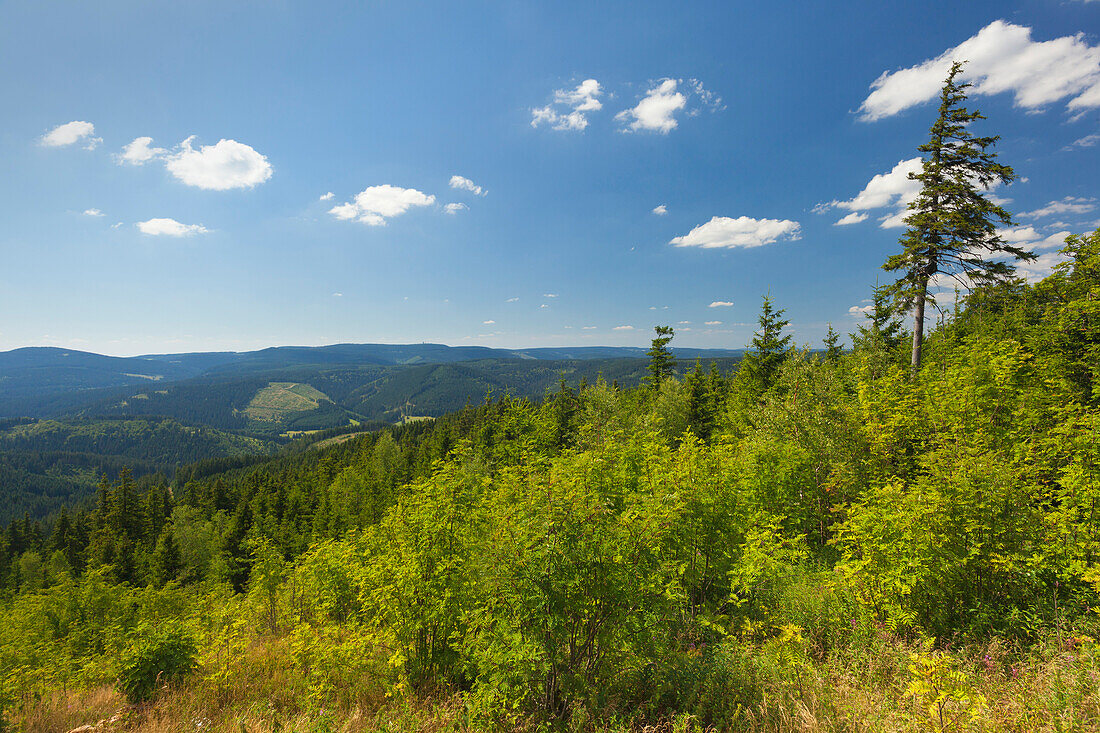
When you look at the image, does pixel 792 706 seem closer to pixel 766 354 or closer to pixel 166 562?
pixel 766 354

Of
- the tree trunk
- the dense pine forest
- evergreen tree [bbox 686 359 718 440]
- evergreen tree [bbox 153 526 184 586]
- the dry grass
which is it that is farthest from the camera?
evergreen tree [bbox 153 526 184 586]

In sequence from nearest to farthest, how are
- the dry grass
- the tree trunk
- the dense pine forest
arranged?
1. the dry grass
2. the dense pine forest
3. the tree trunk

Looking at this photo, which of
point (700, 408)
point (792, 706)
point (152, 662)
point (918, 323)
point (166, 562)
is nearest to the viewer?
point (792, 706)

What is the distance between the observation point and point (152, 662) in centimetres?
858

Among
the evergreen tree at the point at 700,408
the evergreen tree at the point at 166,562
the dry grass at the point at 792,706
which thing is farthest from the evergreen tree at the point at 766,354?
the evergreen tree at the point at 166,562

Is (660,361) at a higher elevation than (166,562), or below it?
higher

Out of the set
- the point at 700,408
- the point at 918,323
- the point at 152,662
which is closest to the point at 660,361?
the point at 700,408

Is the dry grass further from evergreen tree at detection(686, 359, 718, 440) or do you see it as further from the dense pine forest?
evergreen tree at detection(686, 359, 718, 440)

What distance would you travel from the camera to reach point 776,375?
28.9 metres

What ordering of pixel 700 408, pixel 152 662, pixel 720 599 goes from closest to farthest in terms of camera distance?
1. pixel 152 662
2. pixel 720 599
3. pixel 700 408

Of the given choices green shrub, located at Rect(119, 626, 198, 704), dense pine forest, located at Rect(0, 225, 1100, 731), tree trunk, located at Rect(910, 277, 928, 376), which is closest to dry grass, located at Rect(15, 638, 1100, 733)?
dense pine forest, located at Rect(0, 225, 1100, 731)

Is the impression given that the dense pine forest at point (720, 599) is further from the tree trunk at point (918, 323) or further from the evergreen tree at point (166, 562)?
the evergreen tree at point (166, 562)

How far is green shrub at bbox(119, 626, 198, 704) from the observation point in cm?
846

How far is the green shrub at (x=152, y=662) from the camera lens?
27.8 ft
